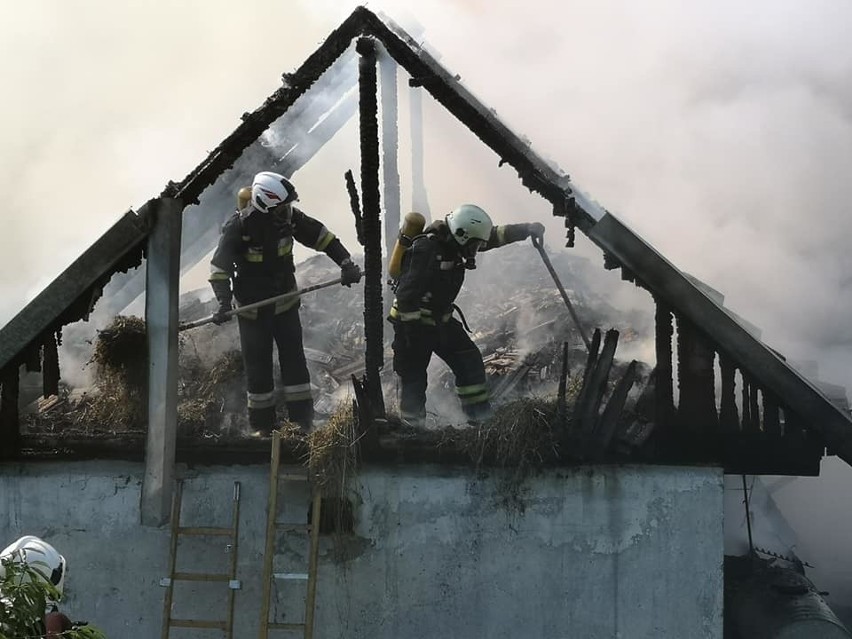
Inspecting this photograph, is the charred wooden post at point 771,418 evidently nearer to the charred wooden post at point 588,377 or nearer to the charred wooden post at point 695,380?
the charred wooden post at point 695,380

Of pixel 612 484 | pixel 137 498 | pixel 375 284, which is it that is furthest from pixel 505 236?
pixel 137 498

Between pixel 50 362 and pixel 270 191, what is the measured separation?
204cm

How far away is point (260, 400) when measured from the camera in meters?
8.90

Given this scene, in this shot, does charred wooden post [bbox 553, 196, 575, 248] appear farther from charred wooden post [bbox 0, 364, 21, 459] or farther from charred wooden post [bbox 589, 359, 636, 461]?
charred wooden post [bbox 0, 364, 21, 459]

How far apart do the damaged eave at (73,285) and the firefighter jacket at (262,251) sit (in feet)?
2.44

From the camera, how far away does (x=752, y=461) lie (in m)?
8.19

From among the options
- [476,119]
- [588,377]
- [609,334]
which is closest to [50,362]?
[476,119]

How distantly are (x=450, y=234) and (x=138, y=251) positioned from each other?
7.58 feet

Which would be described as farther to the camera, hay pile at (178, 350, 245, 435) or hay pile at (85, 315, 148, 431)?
hay pile at (178, 350, 245, 435)

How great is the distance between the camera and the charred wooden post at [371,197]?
27.6 ft

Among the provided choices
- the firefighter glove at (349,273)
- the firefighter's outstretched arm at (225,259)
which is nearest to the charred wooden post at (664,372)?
the firefighter glove at (349,273)

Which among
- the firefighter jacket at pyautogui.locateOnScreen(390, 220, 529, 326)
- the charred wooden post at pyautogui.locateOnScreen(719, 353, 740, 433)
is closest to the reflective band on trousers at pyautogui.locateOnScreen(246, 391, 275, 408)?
the firefighter jacket at pyautogui.locateOnScreen(390, 220, 529, 326)

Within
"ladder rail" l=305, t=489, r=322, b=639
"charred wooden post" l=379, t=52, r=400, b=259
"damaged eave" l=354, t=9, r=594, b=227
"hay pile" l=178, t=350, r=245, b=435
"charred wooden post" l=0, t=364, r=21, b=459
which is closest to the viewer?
"ladder rail" l=305, t=489, r=322, b=639

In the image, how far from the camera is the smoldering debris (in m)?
8.62
